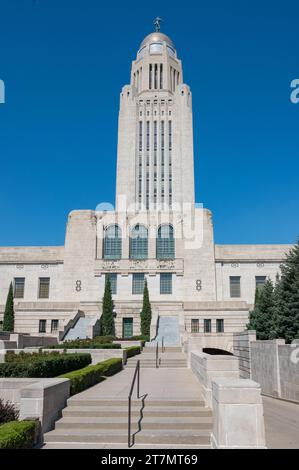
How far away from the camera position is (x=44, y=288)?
4694 centimetres

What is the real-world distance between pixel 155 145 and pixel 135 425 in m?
54.5

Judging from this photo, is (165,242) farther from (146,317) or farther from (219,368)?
(219,368)

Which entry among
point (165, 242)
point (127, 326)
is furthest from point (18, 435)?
point (165, 242)

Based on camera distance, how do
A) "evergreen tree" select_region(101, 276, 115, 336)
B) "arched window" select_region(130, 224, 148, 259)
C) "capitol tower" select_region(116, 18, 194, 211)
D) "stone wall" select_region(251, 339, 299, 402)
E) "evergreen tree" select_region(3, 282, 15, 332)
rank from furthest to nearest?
"capitol tower" select_region(116, 18, 194, 211)
"arched window" select_region(130, 224, 148, 259)
"evergreen tree" select_region(3, 282, 15, 332)
"evergreen tree" select_region(101, 276, 115, 336)
"stone wall" select_region(251, 339, 299, 402)

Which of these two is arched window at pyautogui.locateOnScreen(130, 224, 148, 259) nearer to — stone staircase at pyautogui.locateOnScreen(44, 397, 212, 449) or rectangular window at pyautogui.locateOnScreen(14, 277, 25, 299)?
rectangular window at pyautogui.locateOnScreen(14, 277, 25, 299)

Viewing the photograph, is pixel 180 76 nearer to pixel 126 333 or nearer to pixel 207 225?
pixel 207 225

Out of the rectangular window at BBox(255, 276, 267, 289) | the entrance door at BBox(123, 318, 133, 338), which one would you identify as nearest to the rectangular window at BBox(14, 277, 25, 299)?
the entrance door at BBox(123, 318, 133, 338)

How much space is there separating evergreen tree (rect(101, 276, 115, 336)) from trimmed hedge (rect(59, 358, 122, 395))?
20.8m

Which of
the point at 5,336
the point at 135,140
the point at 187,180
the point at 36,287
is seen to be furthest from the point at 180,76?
the point at 5,336

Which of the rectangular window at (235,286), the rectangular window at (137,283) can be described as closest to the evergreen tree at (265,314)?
the rectangular window at (235,286)

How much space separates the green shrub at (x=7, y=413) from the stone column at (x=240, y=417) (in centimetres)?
432

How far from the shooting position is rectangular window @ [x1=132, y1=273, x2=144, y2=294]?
45.0m

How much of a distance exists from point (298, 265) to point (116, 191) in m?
39.3

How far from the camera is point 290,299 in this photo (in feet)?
72.1
